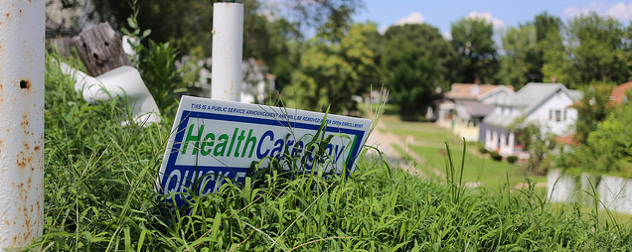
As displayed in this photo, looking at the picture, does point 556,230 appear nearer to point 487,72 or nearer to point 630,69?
point 630,69

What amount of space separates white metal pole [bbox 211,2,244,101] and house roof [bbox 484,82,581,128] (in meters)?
48.0

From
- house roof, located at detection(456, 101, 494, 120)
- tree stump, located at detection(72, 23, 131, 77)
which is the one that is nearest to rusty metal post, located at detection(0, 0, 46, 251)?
tree stump, located at detection(72, 23, 131, 77)

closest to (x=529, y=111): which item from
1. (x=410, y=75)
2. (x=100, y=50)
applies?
(x=410, y=75)

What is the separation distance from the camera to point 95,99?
439 cm

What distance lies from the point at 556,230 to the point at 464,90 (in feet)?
311

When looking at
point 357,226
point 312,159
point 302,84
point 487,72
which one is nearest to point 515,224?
point 357,226

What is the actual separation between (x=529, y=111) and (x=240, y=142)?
2214 inches

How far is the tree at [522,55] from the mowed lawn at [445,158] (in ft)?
35.9

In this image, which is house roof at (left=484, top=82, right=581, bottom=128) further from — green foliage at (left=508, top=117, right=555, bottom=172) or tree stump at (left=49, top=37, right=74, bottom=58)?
tree stump at (left=49, top=37, right=74, bottom=58)

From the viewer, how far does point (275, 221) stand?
7.80 feet

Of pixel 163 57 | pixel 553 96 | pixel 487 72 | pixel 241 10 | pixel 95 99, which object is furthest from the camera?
pixel 487 72

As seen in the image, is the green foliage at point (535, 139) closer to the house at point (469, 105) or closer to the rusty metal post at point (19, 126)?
the house at point (469, 105)

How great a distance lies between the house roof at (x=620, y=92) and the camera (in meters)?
25.3

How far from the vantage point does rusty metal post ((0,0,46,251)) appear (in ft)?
6.58
